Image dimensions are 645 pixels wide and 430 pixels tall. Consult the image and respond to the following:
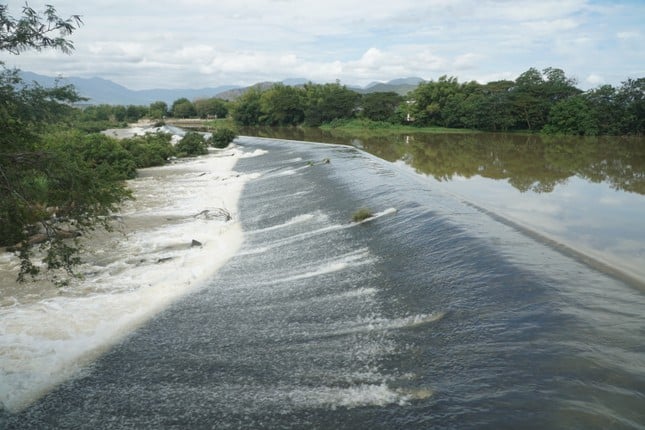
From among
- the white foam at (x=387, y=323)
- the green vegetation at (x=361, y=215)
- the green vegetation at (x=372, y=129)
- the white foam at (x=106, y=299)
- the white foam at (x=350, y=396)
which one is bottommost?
the white foam at (x=106, y=299)

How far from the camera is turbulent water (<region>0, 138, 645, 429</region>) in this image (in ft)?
15.9

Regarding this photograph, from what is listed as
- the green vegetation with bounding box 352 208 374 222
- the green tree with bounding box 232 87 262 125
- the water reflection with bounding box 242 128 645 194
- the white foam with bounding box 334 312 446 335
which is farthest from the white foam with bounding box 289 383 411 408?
the green tree with bounding box 232 87 262 125

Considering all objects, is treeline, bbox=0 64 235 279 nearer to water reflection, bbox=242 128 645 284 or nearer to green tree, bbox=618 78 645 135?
water reflection, bbox=242 128 645 284

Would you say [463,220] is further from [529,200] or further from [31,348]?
[31,348]

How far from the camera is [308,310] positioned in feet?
25.1

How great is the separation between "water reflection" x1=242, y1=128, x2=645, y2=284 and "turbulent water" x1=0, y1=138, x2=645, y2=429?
6.70 ft

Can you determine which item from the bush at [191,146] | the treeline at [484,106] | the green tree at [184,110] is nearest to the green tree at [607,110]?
the treeline at [484,106]

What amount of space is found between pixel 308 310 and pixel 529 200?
10.8 m

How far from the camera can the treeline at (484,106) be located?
1640 inches

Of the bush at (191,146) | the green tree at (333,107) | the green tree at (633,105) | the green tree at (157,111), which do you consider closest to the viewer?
the bush at (191,146)

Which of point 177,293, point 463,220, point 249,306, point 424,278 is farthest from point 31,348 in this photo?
point 463,220

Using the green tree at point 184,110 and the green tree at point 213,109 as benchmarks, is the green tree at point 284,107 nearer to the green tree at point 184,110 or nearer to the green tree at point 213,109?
the green tree at point 213,109

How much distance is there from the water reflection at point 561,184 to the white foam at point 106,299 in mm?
7710

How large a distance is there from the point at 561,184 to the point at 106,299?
1717 centimetres
